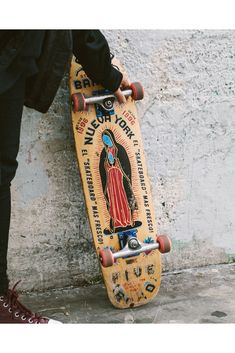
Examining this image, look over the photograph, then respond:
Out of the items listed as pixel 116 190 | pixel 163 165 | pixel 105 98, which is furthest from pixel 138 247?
pixel 105 98

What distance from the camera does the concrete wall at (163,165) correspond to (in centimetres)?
333

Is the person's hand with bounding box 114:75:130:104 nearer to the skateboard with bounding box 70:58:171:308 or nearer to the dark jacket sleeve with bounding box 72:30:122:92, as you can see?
the skateboard with bounding box 70:58:171:308

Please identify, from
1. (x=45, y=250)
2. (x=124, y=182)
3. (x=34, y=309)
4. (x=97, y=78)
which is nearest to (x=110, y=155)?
(x=124, y=182)

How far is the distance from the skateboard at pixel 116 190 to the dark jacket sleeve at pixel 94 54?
0.60 feet

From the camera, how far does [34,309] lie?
3244 millimetres

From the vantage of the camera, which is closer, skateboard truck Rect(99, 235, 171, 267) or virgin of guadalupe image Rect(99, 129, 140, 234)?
skateboard truck Rect(99, 235, 171, 267)

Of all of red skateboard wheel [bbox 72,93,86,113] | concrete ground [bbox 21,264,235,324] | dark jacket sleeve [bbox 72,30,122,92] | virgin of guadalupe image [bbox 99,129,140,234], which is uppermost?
dark jacket sleeve [bbox 72,30,122,92]

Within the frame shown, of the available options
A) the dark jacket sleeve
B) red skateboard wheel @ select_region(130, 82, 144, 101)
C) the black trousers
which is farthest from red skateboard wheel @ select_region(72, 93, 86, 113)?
the black trousers

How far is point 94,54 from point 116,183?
28.5 inches

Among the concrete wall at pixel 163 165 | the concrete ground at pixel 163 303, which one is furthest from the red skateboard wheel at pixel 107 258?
the concrete wall at pixel 163 165

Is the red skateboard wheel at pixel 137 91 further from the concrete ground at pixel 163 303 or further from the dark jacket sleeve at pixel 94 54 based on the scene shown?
the concrete ground at pixel 163 303

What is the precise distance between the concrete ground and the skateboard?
3.9 inches

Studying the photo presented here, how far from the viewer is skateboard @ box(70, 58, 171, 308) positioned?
3184mm

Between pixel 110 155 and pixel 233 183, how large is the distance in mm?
921
